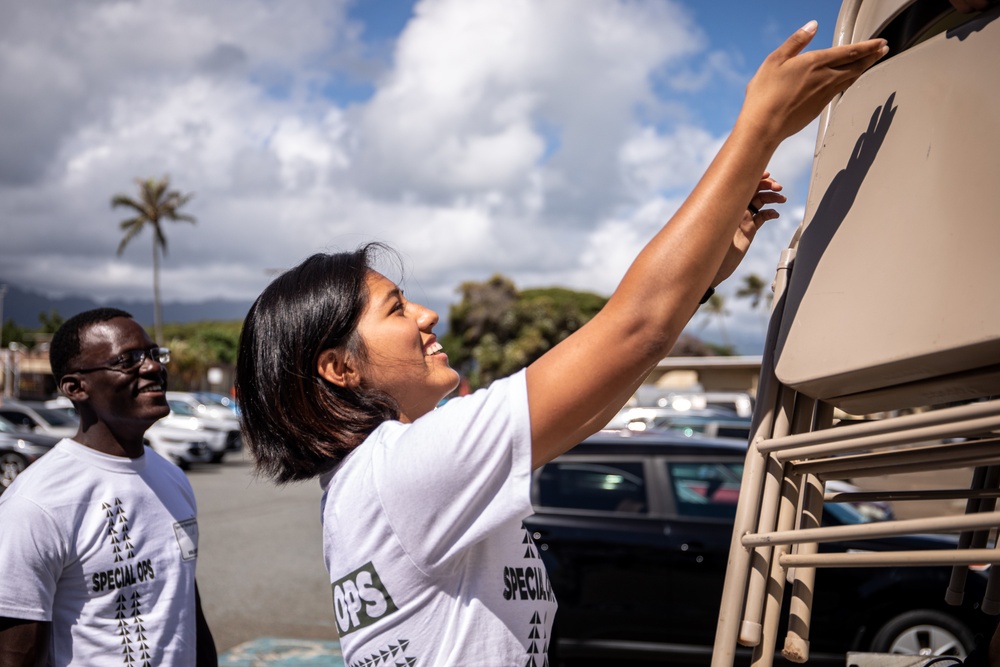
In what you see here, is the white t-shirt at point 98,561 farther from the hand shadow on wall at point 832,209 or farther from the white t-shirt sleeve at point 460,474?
the hand shadow on wall at point 832,209

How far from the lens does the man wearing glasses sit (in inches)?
85.2

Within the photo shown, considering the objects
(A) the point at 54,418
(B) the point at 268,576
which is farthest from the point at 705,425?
(A) the point at 54,418

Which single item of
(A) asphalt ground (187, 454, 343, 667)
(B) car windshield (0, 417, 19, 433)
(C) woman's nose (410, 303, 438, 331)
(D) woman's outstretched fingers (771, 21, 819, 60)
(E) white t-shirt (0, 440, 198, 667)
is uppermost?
(D) woman's outstretched fingers (771, 21, 819, 60)

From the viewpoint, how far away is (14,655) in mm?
2088

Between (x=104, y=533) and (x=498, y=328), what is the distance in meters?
47.7

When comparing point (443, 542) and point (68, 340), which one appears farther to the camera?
point (68, 340)

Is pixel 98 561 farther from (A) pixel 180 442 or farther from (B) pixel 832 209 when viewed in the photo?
(A) pixel 180 442

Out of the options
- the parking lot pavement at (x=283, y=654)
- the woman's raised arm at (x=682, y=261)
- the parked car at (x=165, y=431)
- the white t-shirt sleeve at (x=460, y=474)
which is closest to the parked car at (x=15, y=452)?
the parked car at (x=165, y=431)

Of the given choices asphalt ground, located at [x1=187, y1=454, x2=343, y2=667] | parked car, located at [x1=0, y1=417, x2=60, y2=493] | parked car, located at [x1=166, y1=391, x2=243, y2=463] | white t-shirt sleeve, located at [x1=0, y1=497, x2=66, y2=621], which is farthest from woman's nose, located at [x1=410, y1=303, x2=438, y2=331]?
parked car, located at [x1=166, y1=391, x2=243, y2=463]

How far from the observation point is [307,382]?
1.50 metres

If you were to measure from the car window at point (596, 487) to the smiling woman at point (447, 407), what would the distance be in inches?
184

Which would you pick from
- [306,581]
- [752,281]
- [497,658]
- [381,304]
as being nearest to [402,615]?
[497,658]

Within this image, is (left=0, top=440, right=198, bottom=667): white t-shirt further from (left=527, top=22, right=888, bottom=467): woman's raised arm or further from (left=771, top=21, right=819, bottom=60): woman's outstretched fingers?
(left=771, top=21, right=819, bottom=60): woman's outstretched fingers

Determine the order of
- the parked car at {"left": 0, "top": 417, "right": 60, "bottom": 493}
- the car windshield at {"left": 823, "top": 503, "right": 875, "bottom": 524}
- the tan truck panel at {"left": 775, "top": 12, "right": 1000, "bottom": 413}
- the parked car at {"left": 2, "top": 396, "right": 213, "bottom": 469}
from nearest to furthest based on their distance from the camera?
1. the tan truck panel at {"left": 775, "top": 12, "right": 1000, "bottom": 413}
2. the car windshield at {"left": 823, "top": 503, "right": 875, "bottom": 524}
3. the parked car at {"left": 0, "top": 417, "right": 60, "bottom": 493}
4. the parked car at {"left": 2, "top": 396, "right": 213, "bottom": 469}
